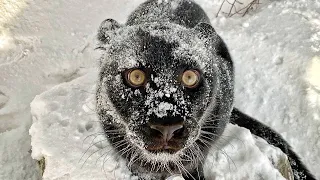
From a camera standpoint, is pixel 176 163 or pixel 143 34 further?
pixel 176 163

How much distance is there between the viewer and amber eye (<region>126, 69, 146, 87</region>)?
3.21 metres

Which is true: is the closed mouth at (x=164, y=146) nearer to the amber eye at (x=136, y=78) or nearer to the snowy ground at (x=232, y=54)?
the amber eye at (x=136, y=78)

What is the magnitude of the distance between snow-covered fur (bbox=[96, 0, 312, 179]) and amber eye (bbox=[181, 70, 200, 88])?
3cm

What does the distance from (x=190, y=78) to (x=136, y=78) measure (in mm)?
390

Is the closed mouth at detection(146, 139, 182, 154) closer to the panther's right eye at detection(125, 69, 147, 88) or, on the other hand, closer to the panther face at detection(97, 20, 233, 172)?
the panther face at detection(97, 20, 233, 172)

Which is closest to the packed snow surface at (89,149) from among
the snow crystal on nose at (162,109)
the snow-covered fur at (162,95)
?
the snow-covered fur at (162,95)

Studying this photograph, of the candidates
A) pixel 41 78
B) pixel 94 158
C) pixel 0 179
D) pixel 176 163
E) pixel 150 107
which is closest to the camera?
pixel 150 107

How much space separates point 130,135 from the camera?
330 cm

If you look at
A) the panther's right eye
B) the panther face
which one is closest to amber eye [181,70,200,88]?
the panther face

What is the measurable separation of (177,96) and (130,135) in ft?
1.52

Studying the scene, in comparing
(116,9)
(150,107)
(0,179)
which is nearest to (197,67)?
(150,107)

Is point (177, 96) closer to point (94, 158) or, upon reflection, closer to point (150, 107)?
point (150, 107)

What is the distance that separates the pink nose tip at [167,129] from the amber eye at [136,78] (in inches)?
14.3

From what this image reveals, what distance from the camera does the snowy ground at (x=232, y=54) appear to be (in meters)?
5.34
